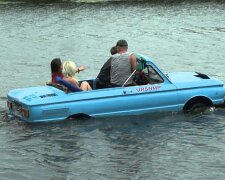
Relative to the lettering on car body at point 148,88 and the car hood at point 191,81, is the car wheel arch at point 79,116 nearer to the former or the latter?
the lettering on car body at point 148,88

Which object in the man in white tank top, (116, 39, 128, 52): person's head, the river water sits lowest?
the river water

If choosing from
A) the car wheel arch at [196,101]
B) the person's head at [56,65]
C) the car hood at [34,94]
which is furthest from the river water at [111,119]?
the person's head at [56,65]

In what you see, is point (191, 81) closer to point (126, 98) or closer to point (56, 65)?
point (126, 98)

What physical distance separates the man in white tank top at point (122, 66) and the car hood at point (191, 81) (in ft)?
3.39

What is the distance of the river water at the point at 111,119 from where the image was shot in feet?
33.0

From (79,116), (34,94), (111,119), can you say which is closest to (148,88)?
(111,119)

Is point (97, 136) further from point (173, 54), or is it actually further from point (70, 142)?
point (173, 54)

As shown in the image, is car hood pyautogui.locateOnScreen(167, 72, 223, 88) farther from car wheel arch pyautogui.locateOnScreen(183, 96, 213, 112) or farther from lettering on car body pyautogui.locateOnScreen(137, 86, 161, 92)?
lettering on car body pyautogui.locateOnScreen(137, 86, 161, 92)

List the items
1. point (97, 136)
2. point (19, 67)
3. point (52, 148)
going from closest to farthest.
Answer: point (52, 148) → point (97, 136) → point (19, 67)

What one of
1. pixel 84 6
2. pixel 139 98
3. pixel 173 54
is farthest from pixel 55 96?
pixel 84 6

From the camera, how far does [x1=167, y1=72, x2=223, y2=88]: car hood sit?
12.9 metres

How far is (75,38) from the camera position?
104ft

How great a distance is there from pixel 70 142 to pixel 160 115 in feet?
8.26

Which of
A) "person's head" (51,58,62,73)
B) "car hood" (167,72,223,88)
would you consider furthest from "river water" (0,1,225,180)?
"person's head" (51,58,62,73)
